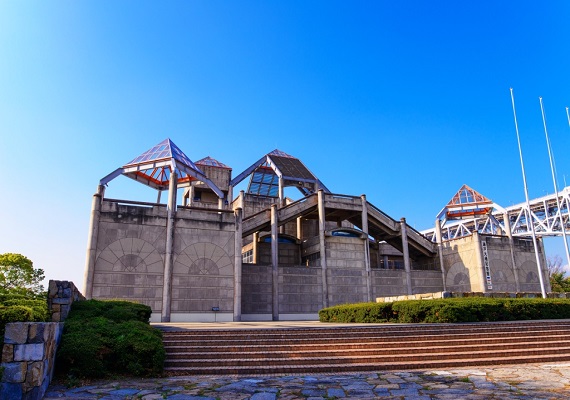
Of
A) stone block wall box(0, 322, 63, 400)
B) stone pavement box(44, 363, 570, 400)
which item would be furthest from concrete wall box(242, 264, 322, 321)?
stone block wall box(0, 322, 63, 400)

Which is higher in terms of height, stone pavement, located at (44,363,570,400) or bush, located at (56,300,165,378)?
bush, located at (56,300,165,378)

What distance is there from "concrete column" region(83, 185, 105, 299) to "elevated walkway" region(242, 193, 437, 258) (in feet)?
37.0

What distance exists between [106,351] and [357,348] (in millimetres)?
6758

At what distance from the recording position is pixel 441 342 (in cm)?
1254

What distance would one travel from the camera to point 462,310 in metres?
17.1

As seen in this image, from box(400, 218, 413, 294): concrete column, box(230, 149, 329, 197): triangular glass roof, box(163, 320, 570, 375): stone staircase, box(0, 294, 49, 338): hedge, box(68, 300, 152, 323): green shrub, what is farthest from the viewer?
box(230, 149, 329, 197): triangular glass roof

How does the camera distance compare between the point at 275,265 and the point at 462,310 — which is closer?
the point at 462,310

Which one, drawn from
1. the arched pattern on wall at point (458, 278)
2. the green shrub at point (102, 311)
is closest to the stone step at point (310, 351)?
the green shrub at point (102, 311)

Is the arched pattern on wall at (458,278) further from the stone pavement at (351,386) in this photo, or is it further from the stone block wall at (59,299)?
the stone block wall at (59,299)

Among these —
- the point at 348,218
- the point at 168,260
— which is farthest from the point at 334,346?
the point at 348,218

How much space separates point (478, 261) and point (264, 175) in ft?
82.6

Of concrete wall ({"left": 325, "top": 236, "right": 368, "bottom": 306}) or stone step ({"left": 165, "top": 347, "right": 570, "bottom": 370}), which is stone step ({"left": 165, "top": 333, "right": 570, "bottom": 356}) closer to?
stone step ({"left": 165, "top": 347, "right": 570, "bottom": 370})

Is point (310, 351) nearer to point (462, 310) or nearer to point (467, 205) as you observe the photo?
point (462, 310)

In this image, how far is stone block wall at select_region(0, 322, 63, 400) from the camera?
6738 millimetres
